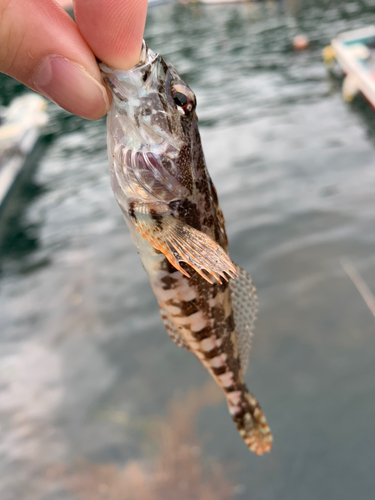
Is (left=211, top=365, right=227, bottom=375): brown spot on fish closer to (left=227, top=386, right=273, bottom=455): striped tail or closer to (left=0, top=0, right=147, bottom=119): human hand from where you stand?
(left=227, top=386, right=273, bottom=455): striped tail

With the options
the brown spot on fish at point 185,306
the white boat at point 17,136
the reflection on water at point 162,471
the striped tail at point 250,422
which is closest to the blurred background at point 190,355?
the reflection on water at point 162,471

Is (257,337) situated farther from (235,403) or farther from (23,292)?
(23,292)

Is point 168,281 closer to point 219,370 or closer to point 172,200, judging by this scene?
point 172,200

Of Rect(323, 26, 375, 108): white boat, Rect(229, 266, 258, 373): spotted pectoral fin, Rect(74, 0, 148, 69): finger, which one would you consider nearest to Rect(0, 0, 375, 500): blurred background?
Rect(323, 26, 375, 108): white boat

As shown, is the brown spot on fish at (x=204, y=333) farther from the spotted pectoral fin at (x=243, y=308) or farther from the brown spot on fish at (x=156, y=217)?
the brown spot on fish at (x=156, y=217)

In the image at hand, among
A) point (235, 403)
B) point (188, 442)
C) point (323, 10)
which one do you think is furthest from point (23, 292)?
point (323, 10)

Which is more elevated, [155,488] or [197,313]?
[197,313]
